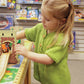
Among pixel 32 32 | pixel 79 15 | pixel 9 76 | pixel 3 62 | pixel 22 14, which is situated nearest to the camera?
pixel 9 76

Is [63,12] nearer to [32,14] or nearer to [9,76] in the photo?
[9,76]

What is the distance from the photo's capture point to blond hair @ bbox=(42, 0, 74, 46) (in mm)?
756

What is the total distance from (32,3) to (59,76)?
88.3 inches

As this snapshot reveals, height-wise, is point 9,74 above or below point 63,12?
below

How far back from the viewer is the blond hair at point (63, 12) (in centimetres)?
76

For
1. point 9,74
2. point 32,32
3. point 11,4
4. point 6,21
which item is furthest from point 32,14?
point 9,74

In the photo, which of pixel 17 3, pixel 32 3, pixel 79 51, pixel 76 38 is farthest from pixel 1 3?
pixel 79 51

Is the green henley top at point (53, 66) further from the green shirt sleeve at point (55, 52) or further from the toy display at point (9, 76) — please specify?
the toy display at point (9, 76)

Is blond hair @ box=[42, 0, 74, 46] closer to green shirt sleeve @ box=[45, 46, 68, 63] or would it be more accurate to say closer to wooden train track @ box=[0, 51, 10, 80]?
green shirt sleeve @ box=[45, 46, 68, 63]

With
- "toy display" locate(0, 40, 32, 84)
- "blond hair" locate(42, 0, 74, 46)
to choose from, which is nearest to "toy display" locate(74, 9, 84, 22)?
"blond hair" locate(42, 0, 74, 46)

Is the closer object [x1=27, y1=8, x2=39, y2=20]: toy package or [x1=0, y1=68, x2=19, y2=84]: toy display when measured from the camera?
[x1=0, y1=68, x2=19, y2=84]: toy display

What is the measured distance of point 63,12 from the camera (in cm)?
78

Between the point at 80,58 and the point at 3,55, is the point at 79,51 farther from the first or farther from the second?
the point at 3,55

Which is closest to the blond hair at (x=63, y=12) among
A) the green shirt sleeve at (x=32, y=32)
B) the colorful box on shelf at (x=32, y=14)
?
the green shirt sleeve at (x=32, y=32)
